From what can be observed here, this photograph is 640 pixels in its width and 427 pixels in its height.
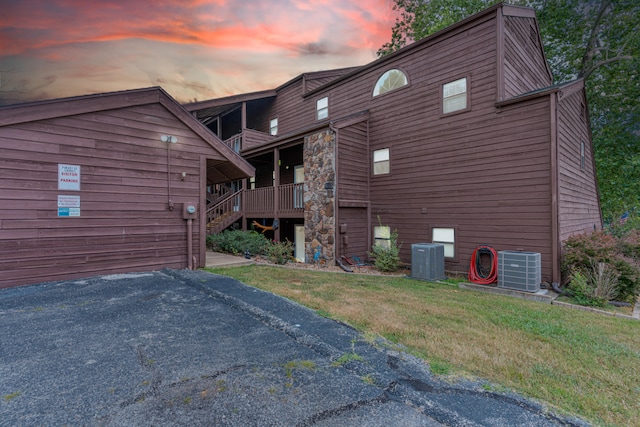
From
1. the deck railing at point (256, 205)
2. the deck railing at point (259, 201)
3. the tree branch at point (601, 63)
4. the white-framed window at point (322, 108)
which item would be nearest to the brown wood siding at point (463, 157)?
the white-framed window at point (322, 108)

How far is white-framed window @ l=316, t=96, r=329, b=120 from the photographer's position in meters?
13.5

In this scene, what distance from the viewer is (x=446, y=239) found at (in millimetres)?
9219

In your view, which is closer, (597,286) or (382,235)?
(597,286)

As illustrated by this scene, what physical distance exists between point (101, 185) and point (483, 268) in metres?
9.96

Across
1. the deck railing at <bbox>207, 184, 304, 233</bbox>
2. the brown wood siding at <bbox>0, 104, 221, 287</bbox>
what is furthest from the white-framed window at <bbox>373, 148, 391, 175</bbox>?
the brown wood siding at <bbox>0, 104, 221, 287</bbox>

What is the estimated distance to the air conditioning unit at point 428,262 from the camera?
27.3 ft

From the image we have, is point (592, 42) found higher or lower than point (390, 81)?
higher

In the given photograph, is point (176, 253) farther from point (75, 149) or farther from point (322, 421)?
point (322, 421)

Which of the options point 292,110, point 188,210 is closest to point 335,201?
point 188,210

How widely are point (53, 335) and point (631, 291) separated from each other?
425 inches

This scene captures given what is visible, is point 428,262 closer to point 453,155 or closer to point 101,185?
point 453,155

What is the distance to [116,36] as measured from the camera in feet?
36.3

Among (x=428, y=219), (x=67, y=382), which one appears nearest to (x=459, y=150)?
(x=428, y=219)

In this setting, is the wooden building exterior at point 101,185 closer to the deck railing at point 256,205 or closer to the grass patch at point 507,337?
the grass patch at point 507,337
